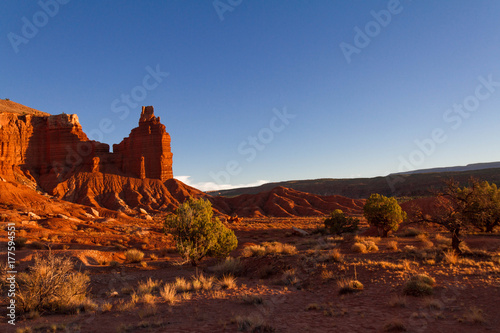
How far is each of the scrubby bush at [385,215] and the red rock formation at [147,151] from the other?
2257 inches

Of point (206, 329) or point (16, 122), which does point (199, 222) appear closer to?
point (206, 329)

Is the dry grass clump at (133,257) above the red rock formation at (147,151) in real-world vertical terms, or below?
below

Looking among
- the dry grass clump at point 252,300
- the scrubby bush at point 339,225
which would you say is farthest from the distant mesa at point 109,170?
the dry grass clump at point 252,300

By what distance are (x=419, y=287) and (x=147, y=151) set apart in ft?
234

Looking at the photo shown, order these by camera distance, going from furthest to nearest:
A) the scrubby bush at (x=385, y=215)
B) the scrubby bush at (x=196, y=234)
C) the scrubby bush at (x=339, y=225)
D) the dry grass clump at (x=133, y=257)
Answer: the scrubby bush at (x=339, y=225) → the scrubby bush at (x=385, y=215) → the dry grass clump at (x=133, y=257) → the scrubby bush at (x=196, y=234)

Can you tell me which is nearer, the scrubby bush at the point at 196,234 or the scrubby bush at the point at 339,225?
the scrubby bush at the point at 196,234

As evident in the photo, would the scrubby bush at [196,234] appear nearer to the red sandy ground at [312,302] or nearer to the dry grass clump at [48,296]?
the red sandy ground at [312,302]

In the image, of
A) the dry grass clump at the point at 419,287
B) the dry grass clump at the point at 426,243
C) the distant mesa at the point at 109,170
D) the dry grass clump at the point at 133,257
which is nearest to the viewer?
the dry grass clump at the point at 419,287

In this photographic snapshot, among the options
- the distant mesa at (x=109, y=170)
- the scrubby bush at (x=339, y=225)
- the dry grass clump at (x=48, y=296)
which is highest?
the distant mesa at (x=109, y=170)

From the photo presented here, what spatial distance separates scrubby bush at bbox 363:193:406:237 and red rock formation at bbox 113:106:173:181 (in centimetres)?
5734

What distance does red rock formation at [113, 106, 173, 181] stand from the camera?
70.6 m

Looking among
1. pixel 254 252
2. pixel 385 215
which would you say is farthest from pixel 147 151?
pixel 385 215

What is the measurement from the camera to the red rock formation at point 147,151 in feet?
232

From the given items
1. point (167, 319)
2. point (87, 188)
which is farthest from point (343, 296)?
point (87, 188)
